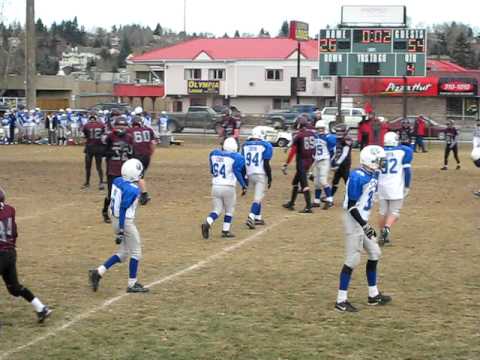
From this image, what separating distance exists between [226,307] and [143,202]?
9308 millimetres

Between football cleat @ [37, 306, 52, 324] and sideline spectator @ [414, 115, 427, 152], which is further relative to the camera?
sideline spectator @ [414, 115, 427, 152]

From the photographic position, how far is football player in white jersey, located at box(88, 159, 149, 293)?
9.45m

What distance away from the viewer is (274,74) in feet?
220

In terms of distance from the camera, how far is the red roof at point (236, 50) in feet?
222

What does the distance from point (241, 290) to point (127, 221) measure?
64.1 inches

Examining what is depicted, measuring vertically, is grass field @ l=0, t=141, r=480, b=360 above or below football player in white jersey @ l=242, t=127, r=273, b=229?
below

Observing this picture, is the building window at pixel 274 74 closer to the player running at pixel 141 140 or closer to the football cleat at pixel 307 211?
the player running at pixel 141 140

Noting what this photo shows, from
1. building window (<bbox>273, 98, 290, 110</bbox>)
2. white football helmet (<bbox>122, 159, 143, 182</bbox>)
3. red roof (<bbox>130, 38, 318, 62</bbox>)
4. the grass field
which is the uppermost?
red roof (<bbox>130, 38, 318, 62</bbox>)

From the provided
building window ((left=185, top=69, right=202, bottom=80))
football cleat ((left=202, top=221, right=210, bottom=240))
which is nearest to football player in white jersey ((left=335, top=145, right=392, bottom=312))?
football cleat ((left=202, top=221, right=210, bottom=240))

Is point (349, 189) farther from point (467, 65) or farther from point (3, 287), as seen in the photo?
point (467, 65)

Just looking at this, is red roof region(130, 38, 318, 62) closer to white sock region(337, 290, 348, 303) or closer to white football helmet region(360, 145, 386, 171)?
white football helmet region(360, 145, 386, 171)

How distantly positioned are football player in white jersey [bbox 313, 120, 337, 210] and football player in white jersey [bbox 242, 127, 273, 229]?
2.33 meters

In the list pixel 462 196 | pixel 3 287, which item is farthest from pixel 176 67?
pixel 3 287

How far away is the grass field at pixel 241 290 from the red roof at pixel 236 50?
5074cm
